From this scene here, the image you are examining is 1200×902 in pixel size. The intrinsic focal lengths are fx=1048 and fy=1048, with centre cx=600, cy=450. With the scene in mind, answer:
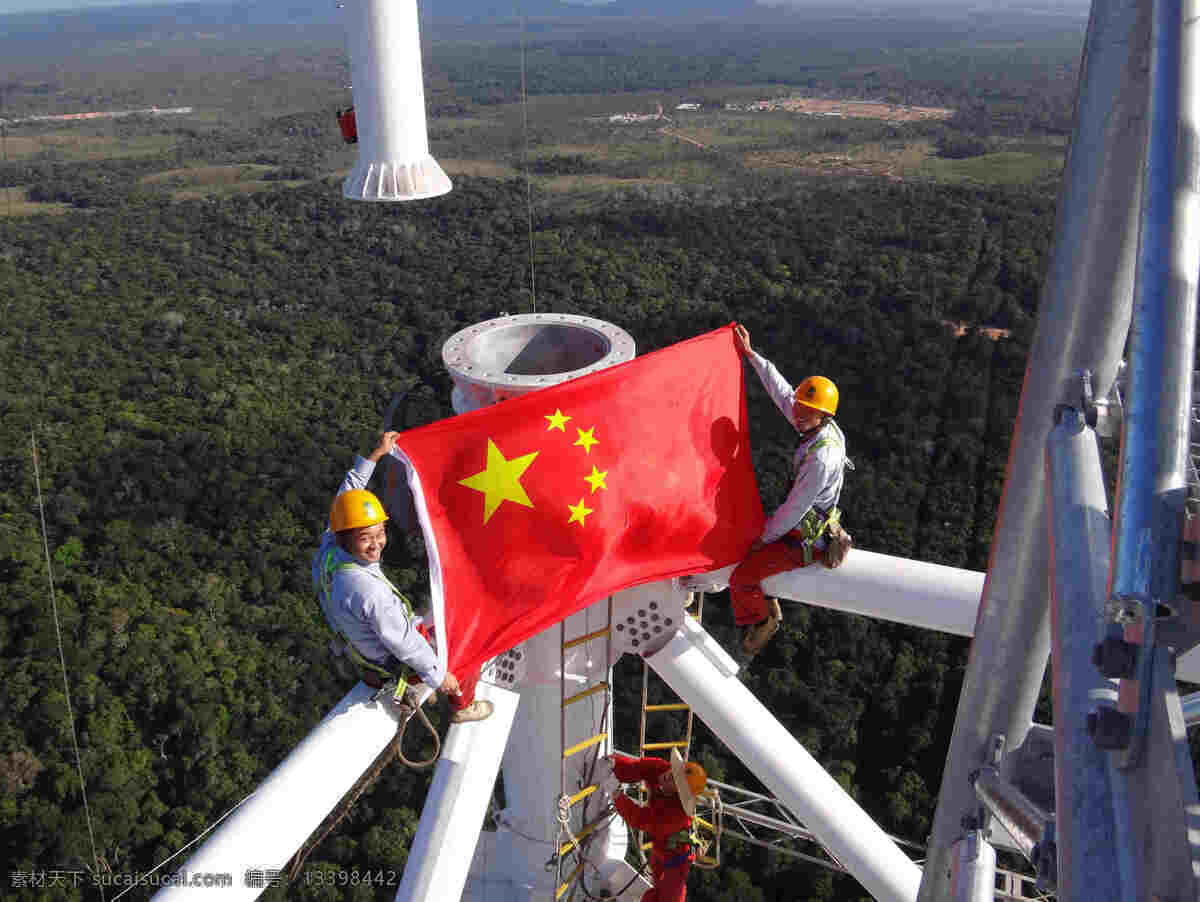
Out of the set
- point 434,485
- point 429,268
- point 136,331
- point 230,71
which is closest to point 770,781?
point 434,485

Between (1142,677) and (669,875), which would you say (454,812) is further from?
→ (1142,677)

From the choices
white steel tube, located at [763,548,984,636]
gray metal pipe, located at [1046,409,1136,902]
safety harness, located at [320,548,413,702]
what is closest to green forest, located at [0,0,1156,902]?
safety harness, located at [320,548,413,702]

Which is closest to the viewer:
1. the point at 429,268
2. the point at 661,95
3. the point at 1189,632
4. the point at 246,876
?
the point at 1189,632

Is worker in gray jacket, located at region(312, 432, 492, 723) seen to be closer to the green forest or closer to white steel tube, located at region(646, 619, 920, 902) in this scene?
white steel tube, located at region(646, 619, 920, 902)

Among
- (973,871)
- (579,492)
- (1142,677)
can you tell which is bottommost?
(973,871)

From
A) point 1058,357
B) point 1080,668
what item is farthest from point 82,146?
point 1080,668

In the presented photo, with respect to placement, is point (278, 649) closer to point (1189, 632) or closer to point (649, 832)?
point (649, 832)
